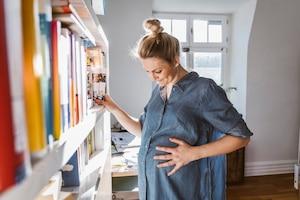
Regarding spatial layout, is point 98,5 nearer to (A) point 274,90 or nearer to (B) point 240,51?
(B) point 240,51

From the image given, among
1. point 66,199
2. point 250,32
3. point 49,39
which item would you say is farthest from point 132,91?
point 49,39

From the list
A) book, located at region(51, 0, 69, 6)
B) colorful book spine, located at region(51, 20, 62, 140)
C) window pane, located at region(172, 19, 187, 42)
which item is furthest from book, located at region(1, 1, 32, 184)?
window pane, located at region(172, 19, 187, 42)

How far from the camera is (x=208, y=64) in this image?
10.9ft

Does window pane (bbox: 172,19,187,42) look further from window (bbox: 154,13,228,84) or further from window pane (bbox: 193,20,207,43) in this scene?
window pane (bbox: 193,20,207,43)

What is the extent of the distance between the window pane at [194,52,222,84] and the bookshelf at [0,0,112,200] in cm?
208

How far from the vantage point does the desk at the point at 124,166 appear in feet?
5.32

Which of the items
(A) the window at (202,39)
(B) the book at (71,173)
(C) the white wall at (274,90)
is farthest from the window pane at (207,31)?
(B) the book at (71,173)

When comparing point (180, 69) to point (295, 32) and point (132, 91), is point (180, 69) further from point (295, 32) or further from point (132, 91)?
point (295, 32)

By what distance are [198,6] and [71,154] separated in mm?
2825

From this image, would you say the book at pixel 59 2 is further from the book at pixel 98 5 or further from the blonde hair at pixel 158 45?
the book at pixel 98 5

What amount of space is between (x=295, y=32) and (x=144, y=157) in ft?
9.20

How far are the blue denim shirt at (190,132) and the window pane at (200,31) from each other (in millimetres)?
2330

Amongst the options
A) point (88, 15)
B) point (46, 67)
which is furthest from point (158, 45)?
point (46, 67)

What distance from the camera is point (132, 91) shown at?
2.81 m
